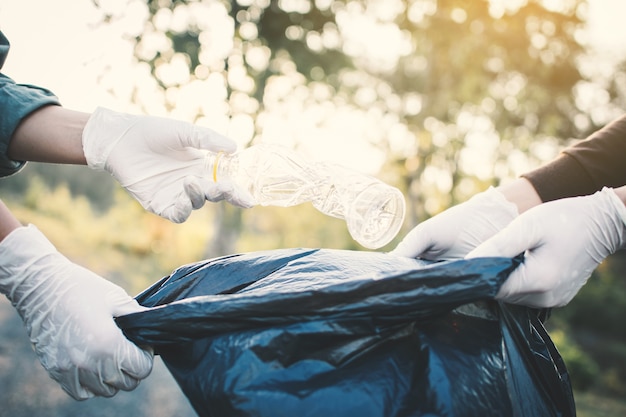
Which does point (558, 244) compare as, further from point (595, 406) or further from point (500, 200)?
point (595, 406)

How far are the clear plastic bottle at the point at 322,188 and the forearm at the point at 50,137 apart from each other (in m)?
0.34

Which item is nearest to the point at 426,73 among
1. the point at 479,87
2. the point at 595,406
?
the point at 479,87

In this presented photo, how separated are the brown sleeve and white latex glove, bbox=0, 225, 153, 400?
1.23 meters

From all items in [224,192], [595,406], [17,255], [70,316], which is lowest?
[595,406]

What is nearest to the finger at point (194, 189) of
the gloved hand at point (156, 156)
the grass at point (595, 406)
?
the gloved hand at point (156, 156)

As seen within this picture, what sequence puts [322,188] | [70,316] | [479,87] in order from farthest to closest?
[479,87]
[322,188]
[70,316]

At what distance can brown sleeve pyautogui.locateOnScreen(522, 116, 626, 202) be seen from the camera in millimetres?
1467

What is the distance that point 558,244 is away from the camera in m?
1.05

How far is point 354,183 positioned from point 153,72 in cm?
431

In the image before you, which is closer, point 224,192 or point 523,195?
point 224,192

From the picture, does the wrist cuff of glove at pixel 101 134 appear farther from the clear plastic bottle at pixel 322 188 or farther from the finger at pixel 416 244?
the finger at pixel 416 244

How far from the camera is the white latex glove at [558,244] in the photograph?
102cm

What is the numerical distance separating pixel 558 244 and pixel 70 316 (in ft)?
3.46

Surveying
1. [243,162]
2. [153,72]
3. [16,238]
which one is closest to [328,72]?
[153,72]
